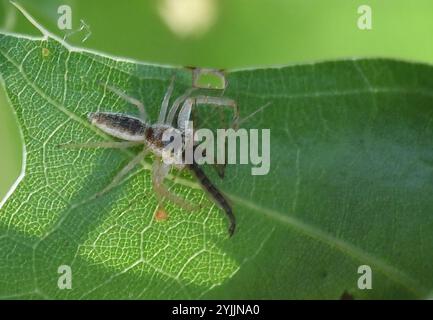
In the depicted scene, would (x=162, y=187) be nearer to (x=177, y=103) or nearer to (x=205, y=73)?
(x=177, y=103)

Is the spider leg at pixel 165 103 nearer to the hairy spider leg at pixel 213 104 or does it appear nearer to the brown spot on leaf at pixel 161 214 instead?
the hairy spider leg at pixel 213 104

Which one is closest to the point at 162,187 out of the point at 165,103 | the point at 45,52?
the point at 165,103

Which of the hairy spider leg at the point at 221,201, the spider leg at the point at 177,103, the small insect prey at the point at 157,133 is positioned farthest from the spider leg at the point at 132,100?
the hairy spider leg at the point at 221,201

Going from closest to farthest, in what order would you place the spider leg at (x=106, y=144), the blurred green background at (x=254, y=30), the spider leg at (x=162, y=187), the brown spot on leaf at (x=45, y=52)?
the brown spot on leaf at (x=45, y=52), the spider leg at (x=106, y=144), the spider leg at (x=162, y=187), the blurred green background at (x=254, y=30)

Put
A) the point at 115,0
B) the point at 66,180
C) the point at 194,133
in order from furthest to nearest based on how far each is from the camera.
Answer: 1. the point at 115,0
2. the point at 194,133
3. the point at 66,180

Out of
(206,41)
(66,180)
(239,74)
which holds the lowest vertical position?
(66,180)
